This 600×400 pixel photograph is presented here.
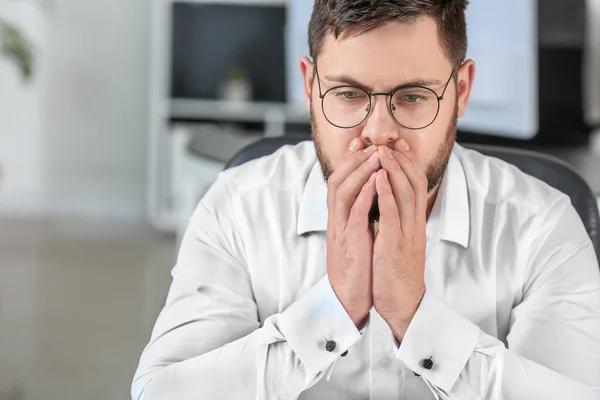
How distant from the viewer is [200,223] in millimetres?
1276

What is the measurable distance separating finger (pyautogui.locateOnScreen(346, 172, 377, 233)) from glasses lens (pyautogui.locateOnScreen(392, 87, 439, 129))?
0.12 metres

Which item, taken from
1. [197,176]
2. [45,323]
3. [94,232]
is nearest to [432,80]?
[197,176]

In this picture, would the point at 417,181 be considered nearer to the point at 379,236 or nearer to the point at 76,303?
the point at 379,236

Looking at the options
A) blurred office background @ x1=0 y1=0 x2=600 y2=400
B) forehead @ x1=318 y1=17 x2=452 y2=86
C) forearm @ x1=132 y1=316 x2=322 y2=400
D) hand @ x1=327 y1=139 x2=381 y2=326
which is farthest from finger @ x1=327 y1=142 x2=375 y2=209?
blurred office background @ x1=0 y1=0 x2=600 y2=400

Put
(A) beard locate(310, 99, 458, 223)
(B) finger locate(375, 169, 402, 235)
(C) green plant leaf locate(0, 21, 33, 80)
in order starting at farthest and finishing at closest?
1. (C) green plant leaf locate(0, 21, 33, 80)
2. (A) beard locate(310, 99, 458, 223)
3. (B) finger locate(375, 169, 402, 235)

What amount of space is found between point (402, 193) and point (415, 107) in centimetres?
15

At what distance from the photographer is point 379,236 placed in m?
1.06

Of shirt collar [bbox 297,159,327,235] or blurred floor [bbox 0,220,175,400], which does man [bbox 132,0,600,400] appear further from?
blurred floor [bbox 0,220,175,400]

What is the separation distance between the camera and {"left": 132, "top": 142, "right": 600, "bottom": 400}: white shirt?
110 cm

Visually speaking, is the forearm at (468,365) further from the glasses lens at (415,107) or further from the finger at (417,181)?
the glasses lens at (415,107)

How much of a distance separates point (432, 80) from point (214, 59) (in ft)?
14.3

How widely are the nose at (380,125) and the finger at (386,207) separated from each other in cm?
7

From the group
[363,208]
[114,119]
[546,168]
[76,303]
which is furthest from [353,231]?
[114,119]

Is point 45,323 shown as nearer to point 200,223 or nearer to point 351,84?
point 200,223
